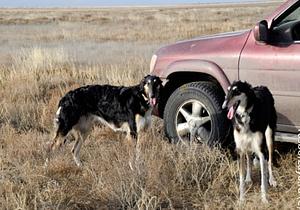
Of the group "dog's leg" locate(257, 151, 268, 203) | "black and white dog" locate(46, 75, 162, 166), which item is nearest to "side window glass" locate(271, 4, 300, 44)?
"dog's leg" locate(257, 151, 268, 203)

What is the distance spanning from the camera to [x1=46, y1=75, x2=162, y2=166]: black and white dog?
662 centimetres

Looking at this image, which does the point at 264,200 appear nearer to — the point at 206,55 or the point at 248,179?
the point at 248,179

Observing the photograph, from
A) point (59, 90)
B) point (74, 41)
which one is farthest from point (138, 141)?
point (74, 41)

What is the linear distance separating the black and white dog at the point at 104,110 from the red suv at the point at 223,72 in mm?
323

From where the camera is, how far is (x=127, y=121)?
6.74 m

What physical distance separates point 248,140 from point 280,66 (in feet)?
3.06

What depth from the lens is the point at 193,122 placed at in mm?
6375

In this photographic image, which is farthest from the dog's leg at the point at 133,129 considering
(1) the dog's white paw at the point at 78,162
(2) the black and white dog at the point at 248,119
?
(2) the black and white dog at the point at 248,119

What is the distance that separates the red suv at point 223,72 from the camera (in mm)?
5598

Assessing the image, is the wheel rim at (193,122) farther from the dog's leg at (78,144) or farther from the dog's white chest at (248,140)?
the dog's leg at (78,144)

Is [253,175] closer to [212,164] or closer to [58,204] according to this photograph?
[212,164]

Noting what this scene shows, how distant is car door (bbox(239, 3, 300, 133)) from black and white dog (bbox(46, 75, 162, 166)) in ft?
4.11

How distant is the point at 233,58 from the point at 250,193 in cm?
157

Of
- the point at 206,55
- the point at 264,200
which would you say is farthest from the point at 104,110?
the point at 264,200
